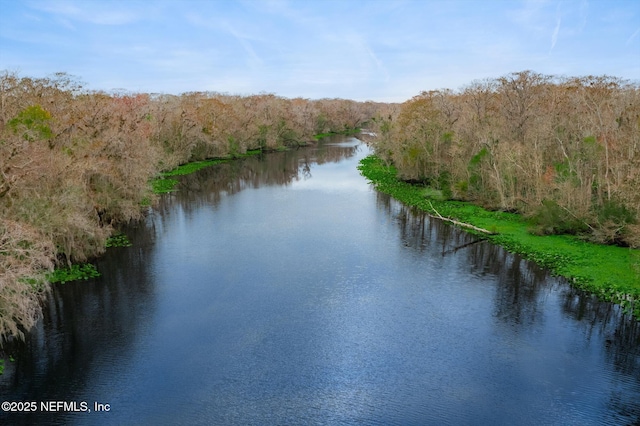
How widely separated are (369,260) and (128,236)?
66.6 feet

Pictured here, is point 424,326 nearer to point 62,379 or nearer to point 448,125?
point 62,379

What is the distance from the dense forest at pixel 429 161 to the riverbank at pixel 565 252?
134 centimetres

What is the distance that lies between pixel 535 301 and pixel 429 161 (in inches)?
1190

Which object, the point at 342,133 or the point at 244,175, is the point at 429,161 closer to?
the point at 244,175

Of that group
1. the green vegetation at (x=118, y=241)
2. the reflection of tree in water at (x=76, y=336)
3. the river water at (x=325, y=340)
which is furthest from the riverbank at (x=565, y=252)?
the green vegetation at (x=118, y=241)

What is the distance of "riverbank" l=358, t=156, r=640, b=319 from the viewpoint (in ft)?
84.3

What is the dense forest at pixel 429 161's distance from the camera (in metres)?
23.1

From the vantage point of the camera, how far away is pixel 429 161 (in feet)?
176

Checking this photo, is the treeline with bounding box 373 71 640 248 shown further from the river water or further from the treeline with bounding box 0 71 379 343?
the treeline with bounding box 0 71 379 343

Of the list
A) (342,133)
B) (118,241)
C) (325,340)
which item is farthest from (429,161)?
(342,133)

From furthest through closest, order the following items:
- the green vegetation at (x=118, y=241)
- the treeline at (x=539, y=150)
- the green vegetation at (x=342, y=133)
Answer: the green vegetation at (x=342, y=133), the green vegetation at (x=118, y=241), the treeline at (x=539, y=150)

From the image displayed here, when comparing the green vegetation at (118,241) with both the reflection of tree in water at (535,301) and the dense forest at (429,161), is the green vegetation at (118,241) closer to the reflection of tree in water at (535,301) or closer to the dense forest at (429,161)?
the dense forest at (429,161)

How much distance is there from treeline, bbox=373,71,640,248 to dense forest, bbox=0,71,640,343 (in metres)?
0.12

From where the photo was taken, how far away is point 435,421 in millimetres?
15852
